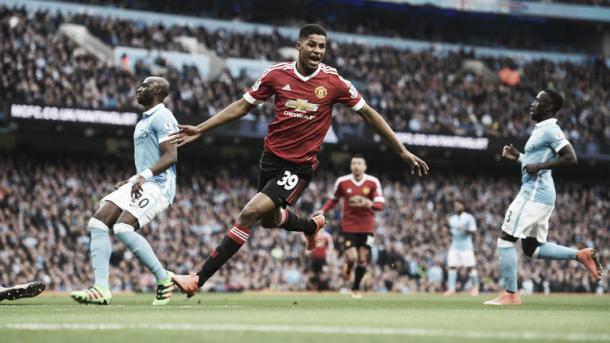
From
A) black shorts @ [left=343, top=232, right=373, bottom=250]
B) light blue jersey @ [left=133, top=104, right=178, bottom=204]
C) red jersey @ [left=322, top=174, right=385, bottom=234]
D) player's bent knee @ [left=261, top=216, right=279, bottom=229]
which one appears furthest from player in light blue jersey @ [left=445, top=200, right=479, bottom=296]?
light blue jersey @ [left=133, top=104, right=178, bottom=204]

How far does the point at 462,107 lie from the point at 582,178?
273 inches

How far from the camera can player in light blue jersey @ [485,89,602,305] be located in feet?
36.6

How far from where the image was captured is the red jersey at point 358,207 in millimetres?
16406

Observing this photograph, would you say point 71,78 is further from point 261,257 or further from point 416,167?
point 416,167

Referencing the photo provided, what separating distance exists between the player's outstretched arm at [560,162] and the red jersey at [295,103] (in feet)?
8.97

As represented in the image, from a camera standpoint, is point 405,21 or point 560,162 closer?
point 560,162

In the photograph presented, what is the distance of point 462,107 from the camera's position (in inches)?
1555

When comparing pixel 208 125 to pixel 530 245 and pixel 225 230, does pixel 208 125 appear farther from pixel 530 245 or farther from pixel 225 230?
pixel 225 230

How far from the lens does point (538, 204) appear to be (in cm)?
1132

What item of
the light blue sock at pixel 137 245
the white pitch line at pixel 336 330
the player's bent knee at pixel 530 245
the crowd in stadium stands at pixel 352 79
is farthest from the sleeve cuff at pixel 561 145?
the crowd in stadium stands at pixel 352 79

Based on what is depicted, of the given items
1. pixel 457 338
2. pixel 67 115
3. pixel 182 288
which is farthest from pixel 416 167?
pixel 67 115

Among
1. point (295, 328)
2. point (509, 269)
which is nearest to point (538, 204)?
point (509, 269)

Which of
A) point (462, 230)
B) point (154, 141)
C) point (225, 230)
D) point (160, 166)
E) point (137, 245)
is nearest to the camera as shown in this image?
point (160, 166)

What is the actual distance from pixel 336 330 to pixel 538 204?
5.92 m
